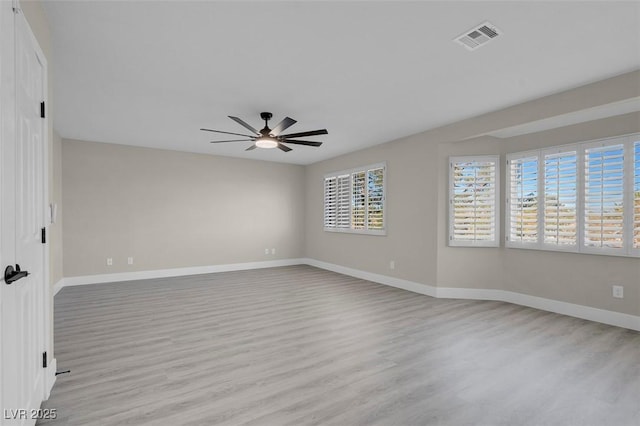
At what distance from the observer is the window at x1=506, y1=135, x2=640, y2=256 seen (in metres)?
3.66

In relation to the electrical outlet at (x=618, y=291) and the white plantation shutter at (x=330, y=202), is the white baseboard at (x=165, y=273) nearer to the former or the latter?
the white plantation shutter at (x=330, y=202)

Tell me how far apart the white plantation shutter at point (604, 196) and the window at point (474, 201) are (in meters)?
1.11

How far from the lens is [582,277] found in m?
4.03

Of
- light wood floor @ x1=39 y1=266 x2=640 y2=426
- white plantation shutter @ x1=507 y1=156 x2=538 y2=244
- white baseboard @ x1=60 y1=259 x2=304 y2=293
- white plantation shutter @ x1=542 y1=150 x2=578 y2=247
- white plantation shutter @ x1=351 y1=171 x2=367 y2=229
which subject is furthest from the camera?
white plantation shutter @ x1=351 y1=171 x2=367 y2=229

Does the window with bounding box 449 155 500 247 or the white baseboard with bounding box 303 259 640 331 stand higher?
the window with bounding box 449 155 500 247

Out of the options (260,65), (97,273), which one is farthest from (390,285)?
(97,273)

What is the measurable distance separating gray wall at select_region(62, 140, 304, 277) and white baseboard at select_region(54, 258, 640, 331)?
13cm

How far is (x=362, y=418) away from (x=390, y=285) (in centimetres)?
401

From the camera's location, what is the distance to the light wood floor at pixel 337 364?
207 centimetres

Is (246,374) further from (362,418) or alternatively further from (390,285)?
(390,285)

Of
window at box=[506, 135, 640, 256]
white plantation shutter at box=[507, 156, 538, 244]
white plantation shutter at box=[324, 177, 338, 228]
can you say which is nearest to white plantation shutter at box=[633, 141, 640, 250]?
window at box=[506, 135, 640, 256]

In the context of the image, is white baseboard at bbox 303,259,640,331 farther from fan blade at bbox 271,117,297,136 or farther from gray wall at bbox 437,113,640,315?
fan blade at bbox 271,117,297,136

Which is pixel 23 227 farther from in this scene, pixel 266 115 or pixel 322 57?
pixel 266 115

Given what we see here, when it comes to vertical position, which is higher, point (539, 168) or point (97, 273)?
point (539, 168)
